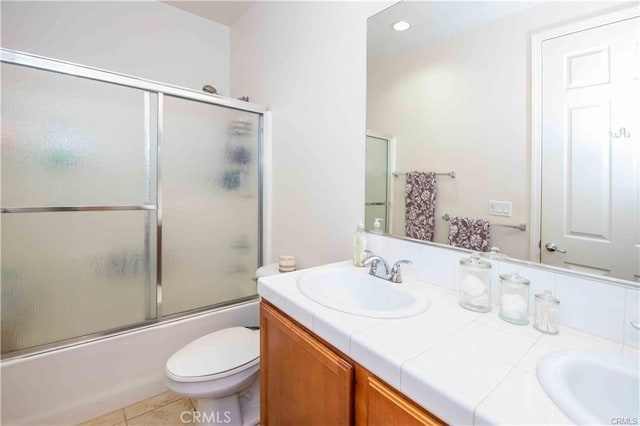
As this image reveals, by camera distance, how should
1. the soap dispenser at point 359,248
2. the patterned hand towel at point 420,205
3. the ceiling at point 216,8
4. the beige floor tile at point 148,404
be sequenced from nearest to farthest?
1. the patterned hand towel at point 420,205
2. the soap dispenser at point 359,248
3. the beige floor tile at point 148,404
4. the ceiling at point 216,8

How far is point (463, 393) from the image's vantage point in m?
0.50

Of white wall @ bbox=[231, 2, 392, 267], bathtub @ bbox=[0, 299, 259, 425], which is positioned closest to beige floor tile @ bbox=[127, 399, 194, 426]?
bathtub @ bbox=[0, 299, 259, 425]

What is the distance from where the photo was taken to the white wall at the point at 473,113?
0.88 meters

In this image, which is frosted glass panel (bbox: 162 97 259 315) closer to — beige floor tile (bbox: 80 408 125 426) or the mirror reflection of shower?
beige floor tile (bbox: 80 408 125 426)

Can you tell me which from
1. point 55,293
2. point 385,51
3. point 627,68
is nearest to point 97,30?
point 55,293

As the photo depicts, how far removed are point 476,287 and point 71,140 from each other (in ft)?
6.21

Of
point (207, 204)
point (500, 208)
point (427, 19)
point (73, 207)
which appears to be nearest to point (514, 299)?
point (500, 208)

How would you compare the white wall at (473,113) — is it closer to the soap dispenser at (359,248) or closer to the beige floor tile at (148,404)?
the soap dispenser at (359,248)

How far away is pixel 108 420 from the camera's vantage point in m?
1.49

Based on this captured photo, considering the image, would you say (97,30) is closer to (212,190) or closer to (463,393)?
(212,190)

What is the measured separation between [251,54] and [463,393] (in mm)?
2493
